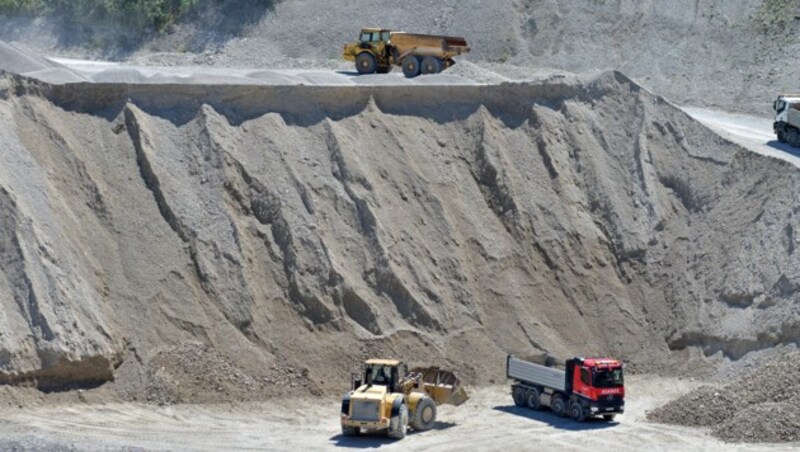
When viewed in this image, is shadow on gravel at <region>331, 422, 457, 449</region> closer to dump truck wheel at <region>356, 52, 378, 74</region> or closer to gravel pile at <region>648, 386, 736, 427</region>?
gravel pile at <region>648, 386, 736, 427</region>

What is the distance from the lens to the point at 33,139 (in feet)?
116

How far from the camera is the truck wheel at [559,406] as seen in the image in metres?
32.4

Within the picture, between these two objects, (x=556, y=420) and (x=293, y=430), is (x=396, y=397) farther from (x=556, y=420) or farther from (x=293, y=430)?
(x=556, y=420)

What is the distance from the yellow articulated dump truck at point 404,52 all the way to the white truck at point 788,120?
1038 cm

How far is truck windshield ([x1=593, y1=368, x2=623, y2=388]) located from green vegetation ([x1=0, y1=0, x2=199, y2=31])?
106ft

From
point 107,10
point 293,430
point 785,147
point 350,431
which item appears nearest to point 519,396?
point 350,431

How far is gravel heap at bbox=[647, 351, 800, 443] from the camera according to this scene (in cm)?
2994

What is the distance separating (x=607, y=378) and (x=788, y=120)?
14741 mm

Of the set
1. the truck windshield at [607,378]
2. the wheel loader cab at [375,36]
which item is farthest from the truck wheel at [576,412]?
the wheel loader cab at [375,36]

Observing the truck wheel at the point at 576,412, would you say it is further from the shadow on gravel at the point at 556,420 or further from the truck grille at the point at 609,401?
the truck grille at the point at 609,401

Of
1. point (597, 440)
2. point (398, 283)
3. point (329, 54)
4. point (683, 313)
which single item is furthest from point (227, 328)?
point (329, 54)

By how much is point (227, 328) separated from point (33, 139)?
720 cm

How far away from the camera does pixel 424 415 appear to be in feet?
99.9

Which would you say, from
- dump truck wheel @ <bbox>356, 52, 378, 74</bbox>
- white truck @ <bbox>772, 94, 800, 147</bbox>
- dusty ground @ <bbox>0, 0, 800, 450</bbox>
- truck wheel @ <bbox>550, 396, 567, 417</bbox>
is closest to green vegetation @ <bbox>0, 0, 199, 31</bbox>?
dump truck wheel @ <bbox>356, 52, 378, 74</bbox>
